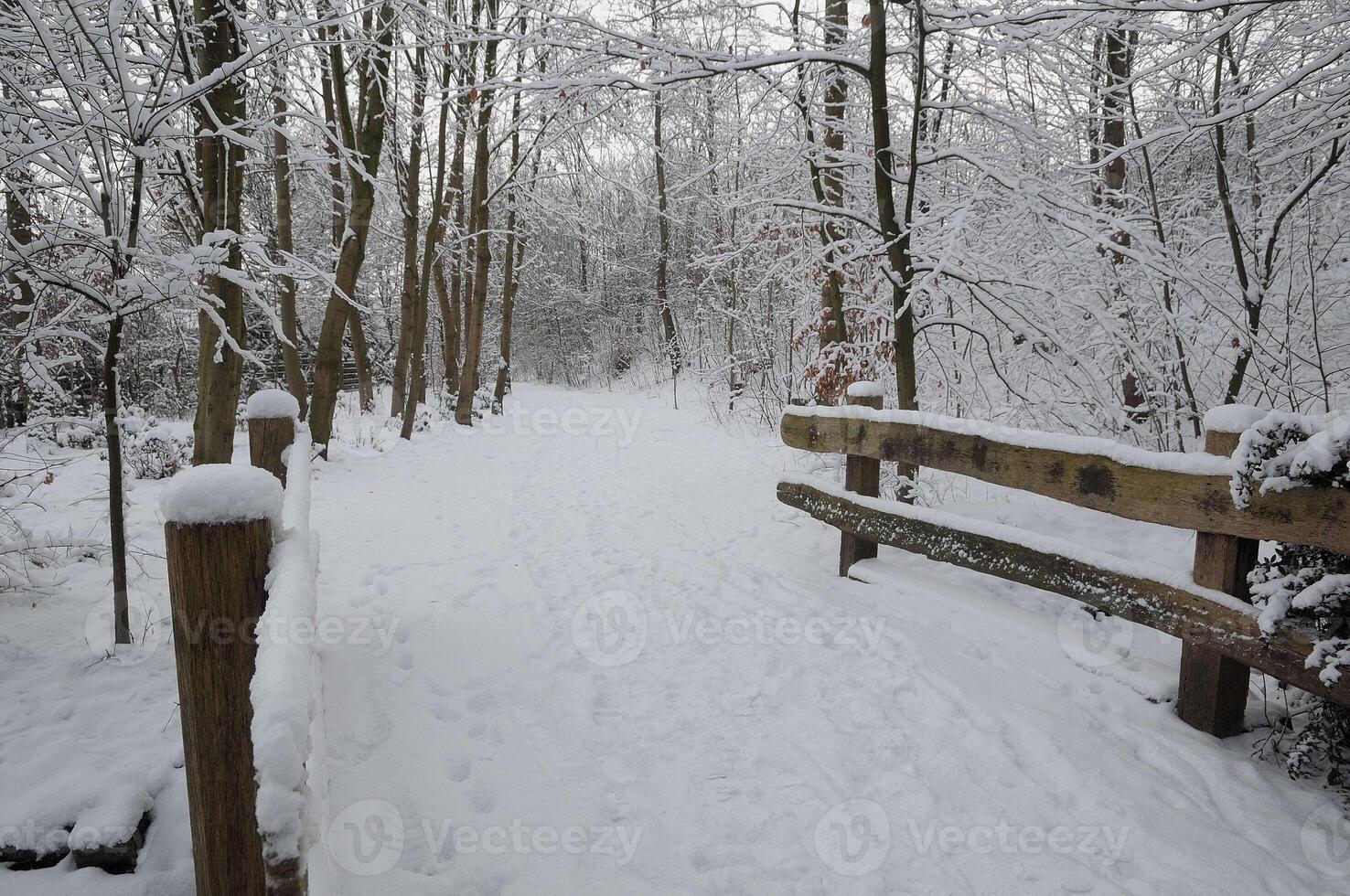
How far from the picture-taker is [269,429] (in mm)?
3590

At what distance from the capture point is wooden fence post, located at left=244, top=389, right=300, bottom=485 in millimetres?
3553

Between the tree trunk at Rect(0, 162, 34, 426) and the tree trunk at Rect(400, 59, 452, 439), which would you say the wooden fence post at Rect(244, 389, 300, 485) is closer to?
the tree trunk at Rect(0, 162, 34, 426)

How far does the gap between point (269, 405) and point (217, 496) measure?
8.43ft

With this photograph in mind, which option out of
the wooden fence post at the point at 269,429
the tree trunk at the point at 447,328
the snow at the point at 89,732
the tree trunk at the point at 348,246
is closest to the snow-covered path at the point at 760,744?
the snow at the point at 89,732

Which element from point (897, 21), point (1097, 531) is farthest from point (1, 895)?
point (897, 21)

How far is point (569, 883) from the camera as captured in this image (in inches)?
85.0

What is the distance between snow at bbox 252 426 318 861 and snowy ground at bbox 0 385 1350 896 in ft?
1.23

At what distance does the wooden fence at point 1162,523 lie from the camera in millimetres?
2324

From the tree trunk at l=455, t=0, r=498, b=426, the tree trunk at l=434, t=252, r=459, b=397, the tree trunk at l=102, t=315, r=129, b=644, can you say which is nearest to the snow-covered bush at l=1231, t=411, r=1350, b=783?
the tree trunk at l=102, t=315, r=129, b=644

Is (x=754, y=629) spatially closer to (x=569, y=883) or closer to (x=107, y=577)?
(x=569, y=883)

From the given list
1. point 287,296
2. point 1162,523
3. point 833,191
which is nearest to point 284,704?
point 1162,523

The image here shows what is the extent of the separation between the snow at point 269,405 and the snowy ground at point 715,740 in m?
1.24

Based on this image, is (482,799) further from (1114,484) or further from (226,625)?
(1114,484)

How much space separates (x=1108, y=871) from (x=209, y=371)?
463 centimetres
